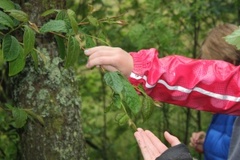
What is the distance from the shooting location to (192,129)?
504 cm

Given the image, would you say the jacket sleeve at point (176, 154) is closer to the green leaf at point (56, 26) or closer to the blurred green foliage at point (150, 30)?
the green leaf at point (56, 26)

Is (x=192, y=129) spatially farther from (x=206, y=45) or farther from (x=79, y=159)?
(x=79, y=159)

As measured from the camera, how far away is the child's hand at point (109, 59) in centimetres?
145

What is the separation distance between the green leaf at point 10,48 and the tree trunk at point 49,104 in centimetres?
52

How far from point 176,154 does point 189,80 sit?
262mm

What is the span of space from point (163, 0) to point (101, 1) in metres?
0.50

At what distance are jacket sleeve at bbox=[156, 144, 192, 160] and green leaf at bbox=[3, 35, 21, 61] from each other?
612 millimetres

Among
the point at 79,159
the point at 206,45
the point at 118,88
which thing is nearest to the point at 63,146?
the point at 79,159

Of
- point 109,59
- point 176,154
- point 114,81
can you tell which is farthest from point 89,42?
point 176,154

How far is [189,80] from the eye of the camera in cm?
164

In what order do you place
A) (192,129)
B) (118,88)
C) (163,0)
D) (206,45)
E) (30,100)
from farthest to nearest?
(192,129) → (163,0) → (206,45) → (30,100) → (118,88)

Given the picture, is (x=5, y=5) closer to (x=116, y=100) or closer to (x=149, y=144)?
(x=116, y=100)

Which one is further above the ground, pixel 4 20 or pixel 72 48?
pixel 4 20

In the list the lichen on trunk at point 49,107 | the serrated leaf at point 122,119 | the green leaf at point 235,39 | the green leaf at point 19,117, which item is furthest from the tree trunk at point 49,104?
the green leaf at point 235,39
